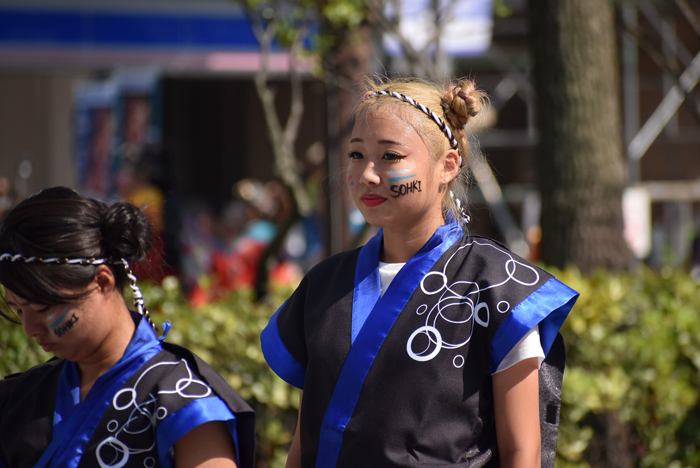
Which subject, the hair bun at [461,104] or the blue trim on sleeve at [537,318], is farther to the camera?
the hair bun at [461,104]

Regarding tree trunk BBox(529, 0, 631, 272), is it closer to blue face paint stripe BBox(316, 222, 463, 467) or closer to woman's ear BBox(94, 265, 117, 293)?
blue face paint stripe BBox(316, 222, 463, 467)

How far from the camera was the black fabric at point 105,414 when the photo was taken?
1.48 m

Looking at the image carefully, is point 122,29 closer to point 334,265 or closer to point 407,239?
point 334,265

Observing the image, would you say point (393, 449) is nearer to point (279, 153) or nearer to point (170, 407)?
point (170, 407)

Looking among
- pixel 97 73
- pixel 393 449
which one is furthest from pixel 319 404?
pixel 97 73

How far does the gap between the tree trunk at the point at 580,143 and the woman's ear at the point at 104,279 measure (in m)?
3.19

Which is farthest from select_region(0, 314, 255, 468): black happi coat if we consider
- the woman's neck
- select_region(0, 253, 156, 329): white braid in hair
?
the woman's neck

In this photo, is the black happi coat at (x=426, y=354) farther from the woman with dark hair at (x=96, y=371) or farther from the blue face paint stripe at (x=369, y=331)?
the woman with dark hair at (x=96, y=371)

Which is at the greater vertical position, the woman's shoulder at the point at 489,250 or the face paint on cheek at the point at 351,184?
the face paint on cheek at the point at 351,184

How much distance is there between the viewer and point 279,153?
4082 millimetres

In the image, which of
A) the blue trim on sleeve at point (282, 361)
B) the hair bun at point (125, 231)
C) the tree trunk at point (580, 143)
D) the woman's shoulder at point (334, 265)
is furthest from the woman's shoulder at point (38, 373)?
the tree trunk at point (580, 143)

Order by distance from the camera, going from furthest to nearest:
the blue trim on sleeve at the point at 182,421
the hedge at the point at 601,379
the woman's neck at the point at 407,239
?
the hedge at the point at 601,379 < the woman's neck at the point at 407,239 < the blue trim on sleeve at the point at 182,421

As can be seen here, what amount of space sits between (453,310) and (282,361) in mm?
443

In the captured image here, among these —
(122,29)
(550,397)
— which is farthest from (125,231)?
(122,29)
